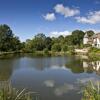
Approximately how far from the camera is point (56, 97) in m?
12.0

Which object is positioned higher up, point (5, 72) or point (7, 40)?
point (7, 40)

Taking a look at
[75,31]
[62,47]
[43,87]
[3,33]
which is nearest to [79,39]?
[75,31]

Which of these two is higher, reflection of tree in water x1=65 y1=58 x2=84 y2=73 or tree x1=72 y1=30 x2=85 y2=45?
tree x1=72 y1=30 x2=85 y2=45

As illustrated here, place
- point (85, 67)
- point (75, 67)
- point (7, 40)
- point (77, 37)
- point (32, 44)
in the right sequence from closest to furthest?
point (85, 67) < point (75, 67) < point (7, 40) < point (32, 44) < point (77, 37)

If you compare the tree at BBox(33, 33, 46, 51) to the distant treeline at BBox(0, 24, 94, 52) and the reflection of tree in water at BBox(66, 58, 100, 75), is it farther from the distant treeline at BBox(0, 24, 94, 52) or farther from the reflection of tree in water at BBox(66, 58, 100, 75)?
the reflection of tree in water at BBox(66, 58, 100, 75)

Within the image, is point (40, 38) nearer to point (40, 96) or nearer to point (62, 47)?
point (62, 47)

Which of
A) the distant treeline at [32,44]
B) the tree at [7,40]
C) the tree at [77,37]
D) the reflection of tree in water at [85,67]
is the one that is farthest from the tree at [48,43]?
the reflection of tree in water at [85,67]

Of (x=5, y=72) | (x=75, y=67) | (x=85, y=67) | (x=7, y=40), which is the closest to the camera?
(x=5, y=72)

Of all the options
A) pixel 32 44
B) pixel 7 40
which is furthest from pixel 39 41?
pixel 7 40

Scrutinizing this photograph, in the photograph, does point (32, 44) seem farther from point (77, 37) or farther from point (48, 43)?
point (77, 37)

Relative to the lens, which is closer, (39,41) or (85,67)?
(85,67)

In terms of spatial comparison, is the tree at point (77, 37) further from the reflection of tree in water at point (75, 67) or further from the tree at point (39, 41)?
the reflection of tree in water at point (75, 67)

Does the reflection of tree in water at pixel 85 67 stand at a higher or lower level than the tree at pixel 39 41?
lower

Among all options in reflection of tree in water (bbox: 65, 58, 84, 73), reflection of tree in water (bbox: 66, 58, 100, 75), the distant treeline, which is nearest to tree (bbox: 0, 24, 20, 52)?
the distant treeline
